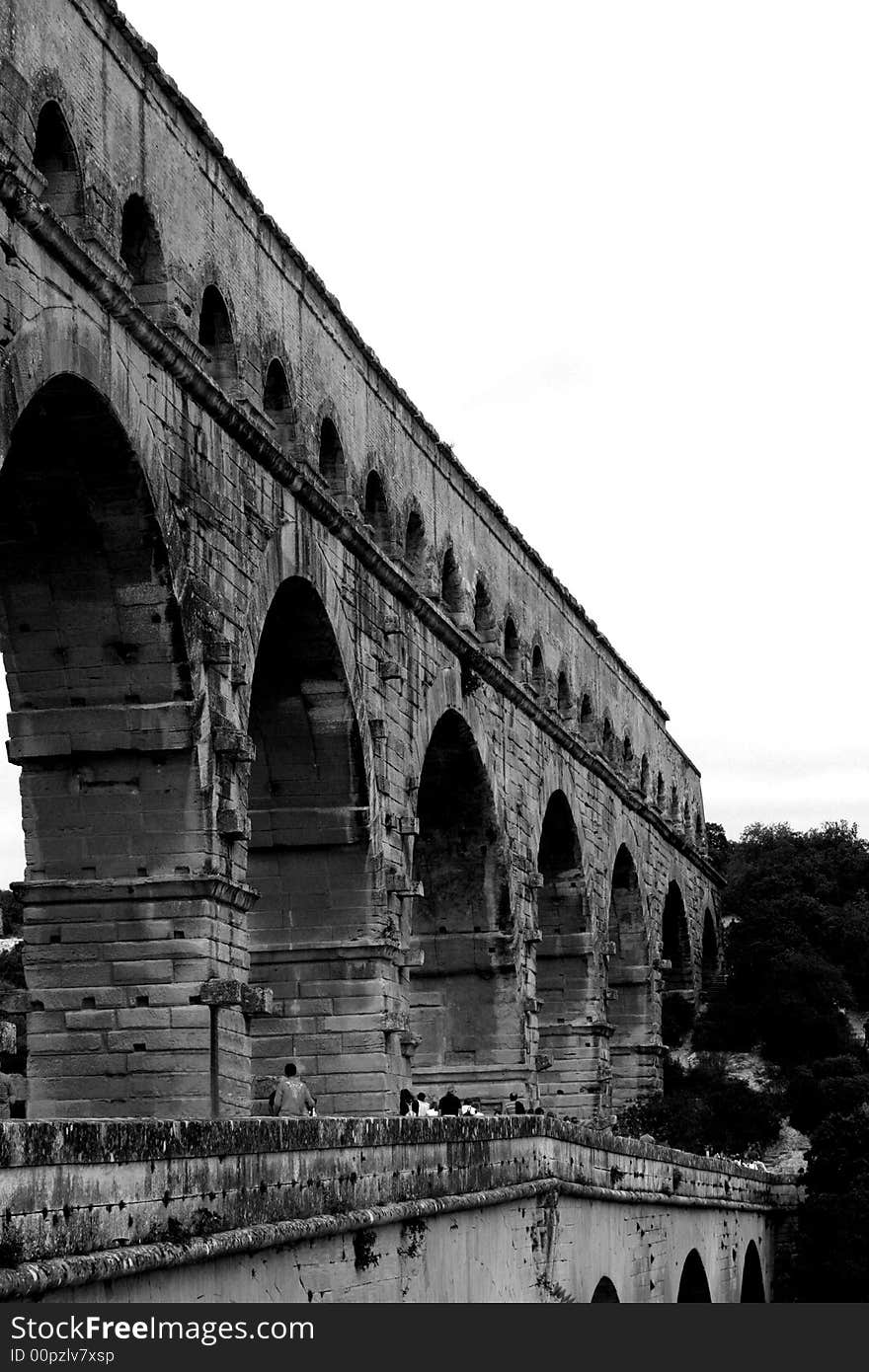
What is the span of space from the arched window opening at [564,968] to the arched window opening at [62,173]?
21513 mm

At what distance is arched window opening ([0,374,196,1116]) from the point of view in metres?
18.6

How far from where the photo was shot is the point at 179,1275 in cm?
1102

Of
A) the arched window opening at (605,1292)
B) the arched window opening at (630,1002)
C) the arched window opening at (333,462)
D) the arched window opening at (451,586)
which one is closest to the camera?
the arched window opening at (605,1292)

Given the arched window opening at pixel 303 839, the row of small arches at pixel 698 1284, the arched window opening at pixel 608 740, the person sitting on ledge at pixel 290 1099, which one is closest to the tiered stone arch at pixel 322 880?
the arched window opening at pixel 303 839

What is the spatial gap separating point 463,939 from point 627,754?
16.5 metres

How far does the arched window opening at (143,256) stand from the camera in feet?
64.3

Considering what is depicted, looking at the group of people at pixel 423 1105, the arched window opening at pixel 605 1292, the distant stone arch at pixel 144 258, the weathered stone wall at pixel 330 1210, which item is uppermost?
the distant stone arch at pixel 144 258

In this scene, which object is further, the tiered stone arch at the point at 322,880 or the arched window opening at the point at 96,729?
the tiered stone arch at the point at 322,880

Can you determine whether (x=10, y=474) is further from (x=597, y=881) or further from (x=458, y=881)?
(x=597, y=881)

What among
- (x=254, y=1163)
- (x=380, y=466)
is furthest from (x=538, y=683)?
(x=254, y=1163)

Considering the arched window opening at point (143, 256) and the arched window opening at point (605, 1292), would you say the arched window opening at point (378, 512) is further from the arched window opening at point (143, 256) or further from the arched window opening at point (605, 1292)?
the arched window opening at point (605, 1292)

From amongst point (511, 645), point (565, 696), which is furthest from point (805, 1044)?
point (511, 645)

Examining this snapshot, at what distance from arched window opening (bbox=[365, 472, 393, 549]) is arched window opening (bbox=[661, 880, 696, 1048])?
1035 inches

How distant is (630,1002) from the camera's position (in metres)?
45.1
